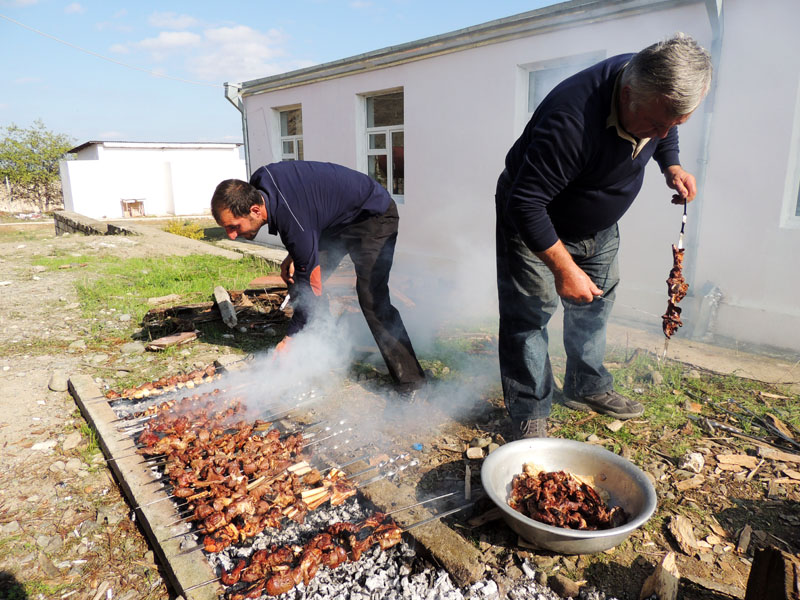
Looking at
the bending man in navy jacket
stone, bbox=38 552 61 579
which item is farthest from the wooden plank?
the bending man in navy jacket

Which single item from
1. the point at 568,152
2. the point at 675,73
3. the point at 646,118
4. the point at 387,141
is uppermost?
the point at 387,141

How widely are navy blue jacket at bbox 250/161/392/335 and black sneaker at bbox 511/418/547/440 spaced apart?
1751mm

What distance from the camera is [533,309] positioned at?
3252mm

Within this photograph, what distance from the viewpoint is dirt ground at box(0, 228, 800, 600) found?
2457mm

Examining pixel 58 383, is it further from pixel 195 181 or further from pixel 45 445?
pixel 195 181

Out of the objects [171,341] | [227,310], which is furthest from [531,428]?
[227,310]

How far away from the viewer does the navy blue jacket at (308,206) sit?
372 centimetres

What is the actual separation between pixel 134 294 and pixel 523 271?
6903 millimetres

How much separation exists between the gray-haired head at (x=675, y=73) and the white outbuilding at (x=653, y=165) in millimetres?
3848

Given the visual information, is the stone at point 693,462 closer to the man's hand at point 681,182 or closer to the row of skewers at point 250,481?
the row of skewers at point 250,481

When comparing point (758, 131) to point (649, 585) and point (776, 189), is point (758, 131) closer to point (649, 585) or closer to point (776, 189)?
point (776, 189)

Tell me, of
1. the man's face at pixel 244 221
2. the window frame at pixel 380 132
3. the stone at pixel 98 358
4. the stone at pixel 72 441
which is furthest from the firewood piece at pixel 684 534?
the window frame at pixel 380 132

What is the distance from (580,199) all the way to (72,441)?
384 cm

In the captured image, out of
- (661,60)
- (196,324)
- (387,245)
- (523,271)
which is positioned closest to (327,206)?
(387,245)
